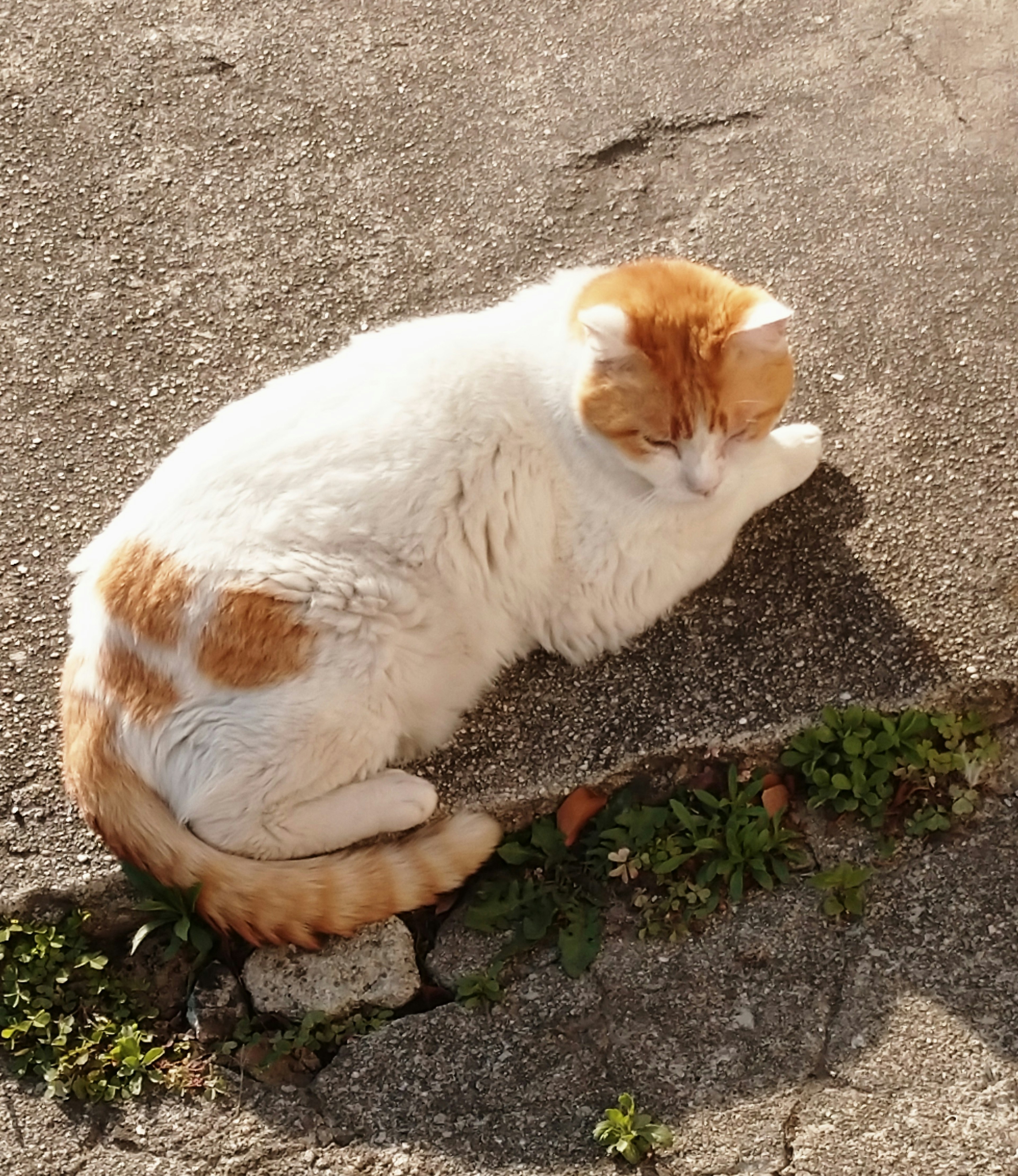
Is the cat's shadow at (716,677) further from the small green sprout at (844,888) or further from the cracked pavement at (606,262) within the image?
the small green sprout at (844,888)

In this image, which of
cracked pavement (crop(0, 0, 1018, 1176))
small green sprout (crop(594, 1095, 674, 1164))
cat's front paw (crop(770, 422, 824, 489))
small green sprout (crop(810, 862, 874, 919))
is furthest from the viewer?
cat's front paw (crop(770, 422, 824, 489))

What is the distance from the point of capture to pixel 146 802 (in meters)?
2.31

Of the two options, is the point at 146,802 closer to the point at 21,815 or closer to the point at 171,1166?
the point at 21,815

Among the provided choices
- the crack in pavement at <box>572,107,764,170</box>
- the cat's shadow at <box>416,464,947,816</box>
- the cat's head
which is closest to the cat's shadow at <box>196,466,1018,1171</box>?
the cat's shadow at <box>416,464,947,816</box>

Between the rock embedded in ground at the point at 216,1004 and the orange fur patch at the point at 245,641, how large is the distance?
652 mm

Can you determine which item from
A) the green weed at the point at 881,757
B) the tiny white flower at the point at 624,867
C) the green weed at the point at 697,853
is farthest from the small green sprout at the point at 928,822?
the tiny white flower at the point at 624,867

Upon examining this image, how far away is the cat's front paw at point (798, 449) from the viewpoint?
2.63 m

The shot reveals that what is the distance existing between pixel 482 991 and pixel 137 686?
2.98 feet

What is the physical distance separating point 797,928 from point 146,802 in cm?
131

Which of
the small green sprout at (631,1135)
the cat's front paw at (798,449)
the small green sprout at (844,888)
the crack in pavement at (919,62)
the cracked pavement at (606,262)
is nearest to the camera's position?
the small green sprout at (631,1135)

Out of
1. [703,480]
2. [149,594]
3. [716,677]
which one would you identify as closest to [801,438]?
[703,480]

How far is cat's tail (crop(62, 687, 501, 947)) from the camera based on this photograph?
2.31 m

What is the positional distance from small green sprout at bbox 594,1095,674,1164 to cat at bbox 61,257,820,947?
54 centimetres

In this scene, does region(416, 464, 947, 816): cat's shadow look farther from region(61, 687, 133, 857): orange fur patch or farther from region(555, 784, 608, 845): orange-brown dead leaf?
region(61, 687, 133, 857): orange fur patch
